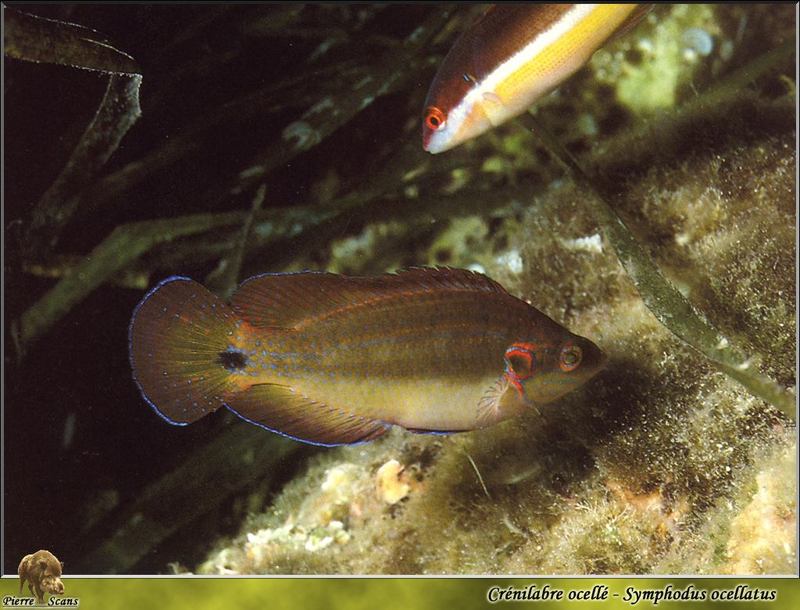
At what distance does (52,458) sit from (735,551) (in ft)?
9.48

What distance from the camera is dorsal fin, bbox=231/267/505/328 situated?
5.57 ft

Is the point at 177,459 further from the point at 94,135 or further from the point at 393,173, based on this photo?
the point at 393,173

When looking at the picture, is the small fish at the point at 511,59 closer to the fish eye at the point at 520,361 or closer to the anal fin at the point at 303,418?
the fish eye at the point at 520,361

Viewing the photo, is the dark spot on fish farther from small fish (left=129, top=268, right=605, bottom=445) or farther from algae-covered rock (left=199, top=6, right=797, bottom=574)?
algae-covered rock (left=199, top=6, right=797, bottom=574)

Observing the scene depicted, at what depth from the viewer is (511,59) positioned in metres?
1.56

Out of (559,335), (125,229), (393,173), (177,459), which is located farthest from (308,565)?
(393,173)

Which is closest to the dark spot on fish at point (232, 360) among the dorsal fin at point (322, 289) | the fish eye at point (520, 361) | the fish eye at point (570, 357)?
the dorsal fin at point (322, 289)

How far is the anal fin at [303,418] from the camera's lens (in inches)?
65.3

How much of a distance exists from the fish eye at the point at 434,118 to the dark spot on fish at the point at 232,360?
91 cm

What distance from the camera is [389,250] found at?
10.6ft

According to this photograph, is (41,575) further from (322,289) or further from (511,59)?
(511,59)

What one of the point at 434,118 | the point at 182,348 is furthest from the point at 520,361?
the point at 182,348

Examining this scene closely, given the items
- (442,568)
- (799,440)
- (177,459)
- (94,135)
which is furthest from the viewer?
(177,459)

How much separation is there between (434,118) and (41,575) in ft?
6.33
